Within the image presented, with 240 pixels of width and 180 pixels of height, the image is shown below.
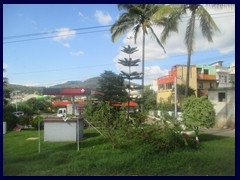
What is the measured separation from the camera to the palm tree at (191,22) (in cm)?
705

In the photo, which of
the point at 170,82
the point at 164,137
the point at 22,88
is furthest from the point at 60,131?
the point at 170,82

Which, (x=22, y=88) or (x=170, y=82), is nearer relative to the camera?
(x=22, y=88)

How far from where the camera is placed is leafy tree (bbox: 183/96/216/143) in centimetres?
594

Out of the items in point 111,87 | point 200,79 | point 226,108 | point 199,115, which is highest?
point 200,79

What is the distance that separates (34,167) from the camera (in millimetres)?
4293

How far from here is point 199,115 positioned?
5.94 m

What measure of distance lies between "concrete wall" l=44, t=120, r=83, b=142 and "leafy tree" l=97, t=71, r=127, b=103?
A: 2908mm

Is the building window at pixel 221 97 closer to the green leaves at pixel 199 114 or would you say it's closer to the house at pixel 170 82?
the house at pixel 170 82

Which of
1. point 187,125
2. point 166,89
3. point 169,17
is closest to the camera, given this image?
point 187,125

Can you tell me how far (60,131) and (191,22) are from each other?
5837mm

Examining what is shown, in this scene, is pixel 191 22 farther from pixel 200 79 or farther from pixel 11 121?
pixel 200 79

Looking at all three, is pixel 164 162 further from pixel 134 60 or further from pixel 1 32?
pixel 134 60

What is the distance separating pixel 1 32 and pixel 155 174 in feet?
13.3
